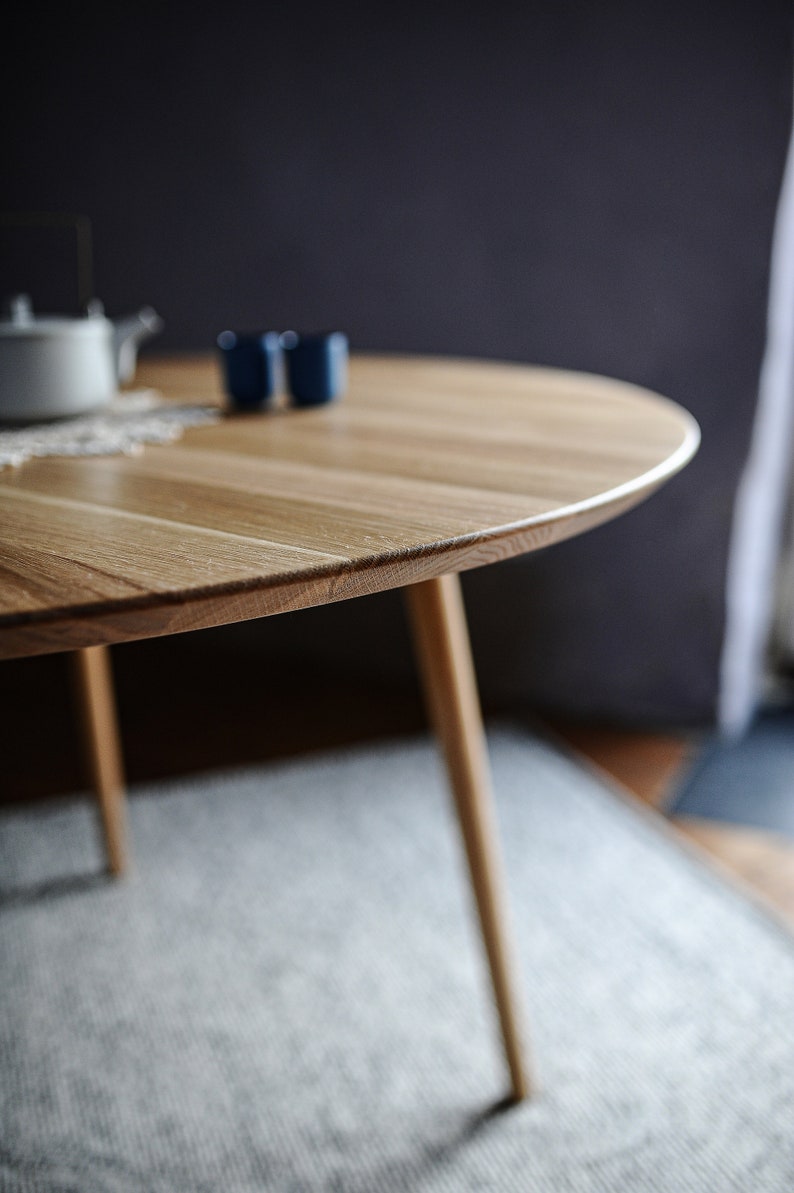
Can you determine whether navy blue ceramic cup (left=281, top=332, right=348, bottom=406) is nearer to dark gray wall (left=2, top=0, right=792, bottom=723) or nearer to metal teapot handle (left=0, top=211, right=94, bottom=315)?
dark gray wall (left=2, top=0, right=792, bottom=723)

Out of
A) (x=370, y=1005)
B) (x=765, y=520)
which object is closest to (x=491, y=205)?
(x=765, y=520)

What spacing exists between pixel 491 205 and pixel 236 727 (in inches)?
39.2

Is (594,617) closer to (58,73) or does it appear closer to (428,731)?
(428,731)

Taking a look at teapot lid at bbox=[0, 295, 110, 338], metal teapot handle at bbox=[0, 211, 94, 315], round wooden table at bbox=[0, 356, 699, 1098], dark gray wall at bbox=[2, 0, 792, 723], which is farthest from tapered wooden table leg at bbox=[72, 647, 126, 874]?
metal teapot handle at bbox=[0, 211, 94, 315]

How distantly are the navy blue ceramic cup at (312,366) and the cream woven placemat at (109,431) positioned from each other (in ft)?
0.29

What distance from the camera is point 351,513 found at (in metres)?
0.62

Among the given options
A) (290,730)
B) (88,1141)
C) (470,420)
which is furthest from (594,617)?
(88,1141)

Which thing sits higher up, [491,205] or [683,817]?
[491,205]

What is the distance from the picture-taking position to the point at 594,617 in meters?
1.75

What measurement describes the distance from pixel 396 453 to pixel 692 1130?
2.28 ft

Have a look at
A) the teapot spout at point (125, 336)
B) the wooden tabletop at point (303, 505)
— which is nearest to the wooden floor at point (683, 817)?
the wooden tabletop at point (303, 505)

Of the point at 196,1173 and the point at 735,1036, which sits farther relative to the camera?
the point at 735,1036

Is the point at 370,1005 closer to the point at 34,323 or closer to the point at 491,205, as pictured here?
the point at 34,323

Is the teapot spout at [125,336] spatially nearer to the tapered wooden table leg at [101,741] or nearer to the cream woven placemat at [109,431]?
the cream woven placemat at [109,431]
